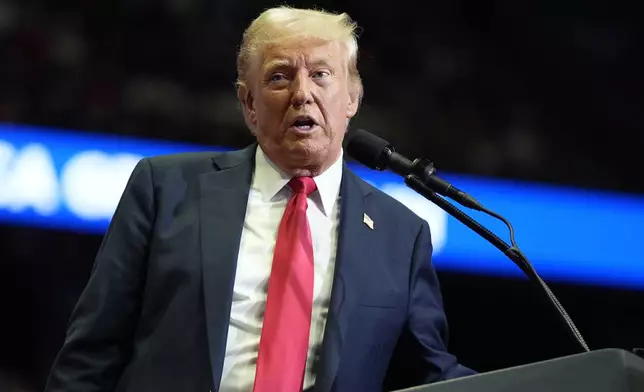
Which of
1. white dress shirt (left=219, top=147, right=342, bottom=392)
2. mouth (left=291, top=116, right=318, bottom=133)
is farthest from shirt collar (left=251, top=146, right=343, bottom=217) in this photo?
mouth (left=291, top=116, right=318, bottom=133)

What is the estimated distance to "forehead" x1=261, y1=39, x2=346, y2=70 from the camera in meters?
1.64

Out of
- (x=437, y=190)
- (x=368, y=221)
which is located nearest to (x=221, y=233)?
(x=368, y=221)

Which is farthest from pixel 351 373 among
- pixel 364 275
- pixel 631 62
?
pixel 631 62

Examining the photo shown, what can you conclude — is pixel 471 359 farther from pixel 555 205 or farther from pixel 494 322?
pixel 555 205

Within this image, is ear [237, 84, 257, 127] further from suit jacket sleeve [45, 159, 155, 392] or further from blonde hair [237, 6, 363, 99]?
suit jacket sleeve [45, 159, 155, 392]

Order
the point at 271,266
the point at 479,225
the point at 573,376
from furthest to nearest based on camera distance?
the point at 271,266 < the point at 479,225 < the point at 573,376

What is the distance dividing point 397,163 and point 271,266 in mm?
296

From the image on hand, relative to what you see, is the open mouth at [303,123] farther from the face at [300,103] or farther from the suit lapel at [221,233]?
the suit lapel at [221,233]

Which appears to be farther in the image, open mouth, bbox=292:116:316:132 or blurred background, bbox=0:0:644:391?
blurred background, bbox=0:0:644:391

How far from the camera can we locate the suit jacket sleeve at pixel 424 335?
1.65 m

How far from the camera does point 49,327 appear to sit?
9.32 feet

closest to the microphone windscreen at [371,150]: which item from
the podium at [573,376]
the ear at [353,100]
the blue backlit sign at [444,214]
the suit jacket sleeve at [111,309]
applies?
the ear at [353,100]

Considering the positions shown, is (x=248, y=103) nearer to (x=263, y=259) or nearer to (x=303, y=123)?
(x=303, y=123)

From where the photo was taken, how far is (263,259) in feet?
5.21
